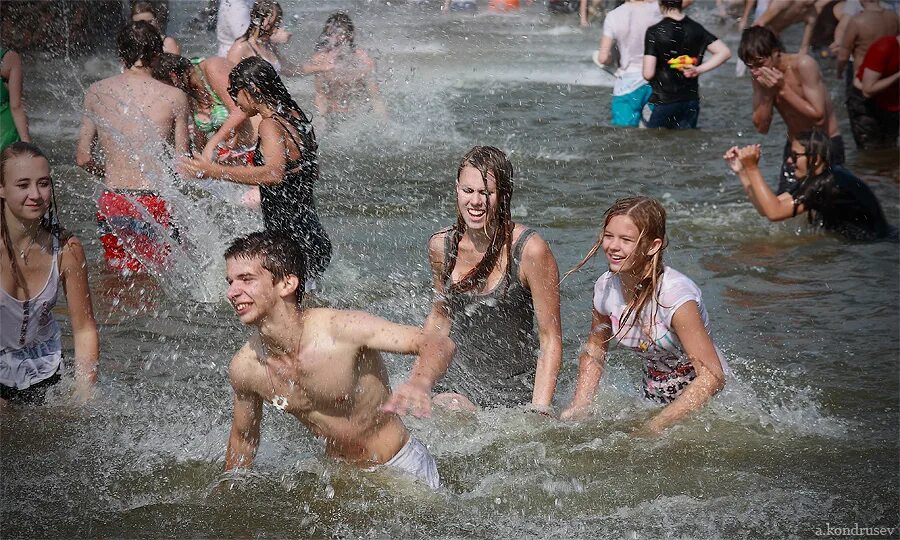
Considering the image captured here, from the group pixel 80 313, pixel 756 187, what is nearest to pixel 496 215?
pixel 80 313

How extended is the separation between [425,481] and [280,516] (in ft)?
1.91

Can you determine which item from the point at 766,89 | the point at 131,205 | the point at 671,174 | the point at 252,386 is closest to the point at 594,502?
the point at 252,386

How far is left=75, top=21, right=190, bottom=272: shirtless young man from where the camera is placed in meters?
6.53

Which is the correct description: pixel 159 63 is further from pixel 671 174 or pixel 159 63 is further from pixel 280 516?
pixel 671 174

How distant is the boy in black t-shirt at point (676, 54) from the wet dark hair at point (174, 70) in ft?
14.1

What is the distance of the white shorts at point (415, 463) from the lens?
13.1 ft

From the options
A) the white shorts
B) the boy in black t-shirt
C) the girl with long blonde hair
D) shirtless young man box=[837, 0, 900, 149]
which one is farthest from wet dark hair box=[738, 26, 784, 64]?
the white shorts

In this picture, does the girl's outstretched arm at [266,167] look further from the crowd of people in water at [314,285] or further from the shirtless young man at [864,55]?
the shirtless young man at [864,55]

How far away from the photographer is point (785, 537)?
3.93m

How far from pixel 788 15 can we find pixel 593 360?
1070 centimetres

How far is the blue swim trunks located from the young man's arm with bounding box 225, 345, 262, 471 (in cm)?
738

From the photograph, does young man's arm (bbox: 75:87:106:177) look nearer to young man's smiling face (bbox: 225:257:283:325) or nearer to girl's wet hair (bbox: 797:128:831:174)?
young man's smiling face (bbox: 225:257:283:325)

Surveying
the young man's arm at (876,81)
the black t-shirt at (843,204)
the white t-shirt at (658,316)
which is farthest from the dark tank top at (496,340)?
the young man's arm at (876,81)

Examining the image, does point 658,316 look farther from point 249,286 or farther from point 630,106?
point 630,106
